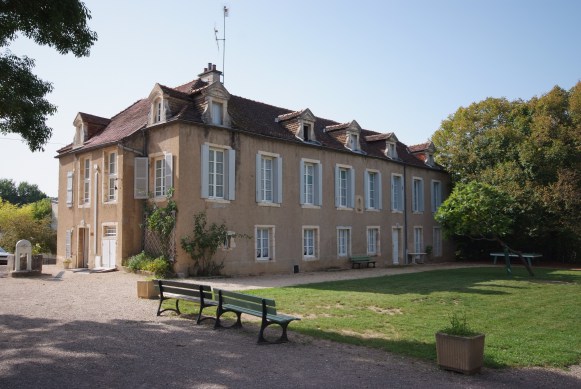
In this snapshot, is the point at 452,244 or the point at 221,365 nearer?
the point at 221,365

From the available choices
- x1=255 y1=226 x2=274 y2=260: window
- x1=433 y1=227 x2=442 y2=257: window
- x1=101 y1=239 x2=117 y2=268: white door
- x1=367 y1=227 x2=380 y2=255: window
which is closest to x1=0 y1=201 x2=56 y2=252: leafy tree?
x1=101 y1=239 x2=117 y2=268: white door

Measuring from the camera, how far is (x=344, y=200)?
25.0m

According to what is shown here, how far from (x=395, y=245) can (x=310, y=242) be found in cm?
723

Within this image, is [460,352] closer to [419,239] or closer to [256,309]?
[256,309]

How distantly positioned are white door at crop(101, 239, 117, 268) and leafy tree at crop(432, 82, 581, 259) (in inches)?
774

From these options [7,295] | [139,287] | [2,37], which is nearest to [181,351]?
[139,287]

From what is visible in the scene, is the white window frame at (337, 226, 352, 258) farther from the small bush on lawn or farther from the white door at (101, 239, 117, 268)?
the white door at (101, 239, 117, 268)

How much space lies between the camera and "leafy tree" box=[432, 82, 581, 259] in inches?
1049

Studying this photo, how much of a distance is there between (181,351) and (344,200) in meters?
18.3

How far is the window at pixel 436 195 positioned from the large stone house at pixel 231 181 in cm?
497

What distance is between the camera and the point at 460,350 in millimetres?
6367

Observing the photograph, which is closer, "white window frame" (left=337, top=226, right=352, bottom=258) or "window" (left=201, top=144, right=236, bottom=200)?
"window" (left=201, top=144, right=236, bottom=200)

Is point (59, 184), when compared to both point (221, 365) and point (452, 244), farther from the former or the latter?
point (452, 244)

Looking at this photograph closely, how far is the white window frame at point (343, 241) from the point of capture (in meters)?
24.3
